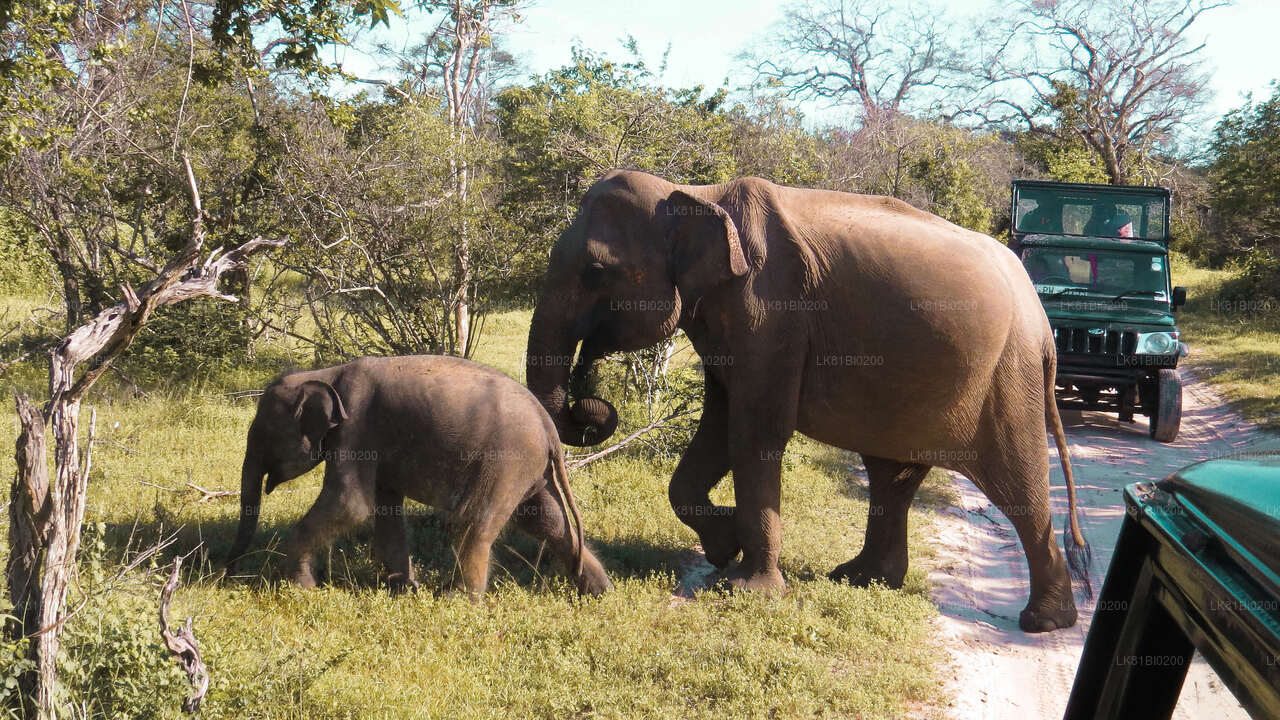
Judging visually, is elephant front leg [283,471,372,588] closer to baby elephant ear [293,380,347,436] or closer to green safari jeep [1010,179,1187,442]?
baby elephant ear [293,380,347,436]

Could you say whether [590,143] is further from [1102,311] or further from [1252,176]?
[1252,176]

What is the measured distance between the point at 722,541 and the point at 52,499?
406 centimetres

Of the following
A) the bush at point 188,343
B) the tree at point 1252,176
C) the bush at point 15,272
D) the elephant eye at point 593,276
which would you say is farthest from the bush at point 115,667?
the tree at point 1252,176

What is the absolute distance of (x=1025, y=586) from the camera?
22.1 feet

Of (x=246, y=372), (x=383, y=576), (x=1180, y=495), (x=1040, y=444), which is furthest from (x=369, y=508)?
(x=246, y=372)

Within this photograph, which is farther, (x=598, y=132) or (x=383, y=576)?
(x=598, y=132)

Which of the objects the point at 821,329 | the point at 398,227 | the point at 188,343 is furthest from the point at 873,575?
the point at 188,343

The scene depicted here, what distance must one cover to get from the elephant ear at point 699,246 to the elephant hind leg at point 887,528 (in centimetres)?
175

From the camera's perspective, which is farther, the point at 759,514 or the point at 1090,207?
the point at 1090,207

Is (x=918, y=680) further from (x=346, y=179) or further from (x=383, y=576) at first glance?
(x=346, y=179)

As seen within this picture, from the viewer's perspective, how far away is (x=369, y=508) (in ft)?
18.1

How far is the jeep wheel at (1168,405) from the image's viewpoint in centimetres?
1116

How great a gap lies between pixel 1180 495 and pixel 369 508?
15.1ft

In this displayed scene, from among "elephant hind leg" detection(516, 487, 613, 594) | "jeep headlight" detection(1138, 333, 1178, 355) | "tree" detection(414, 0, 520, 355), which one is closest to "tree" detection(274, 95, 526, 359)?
"tree" detection(414, 0, 520, 355)
